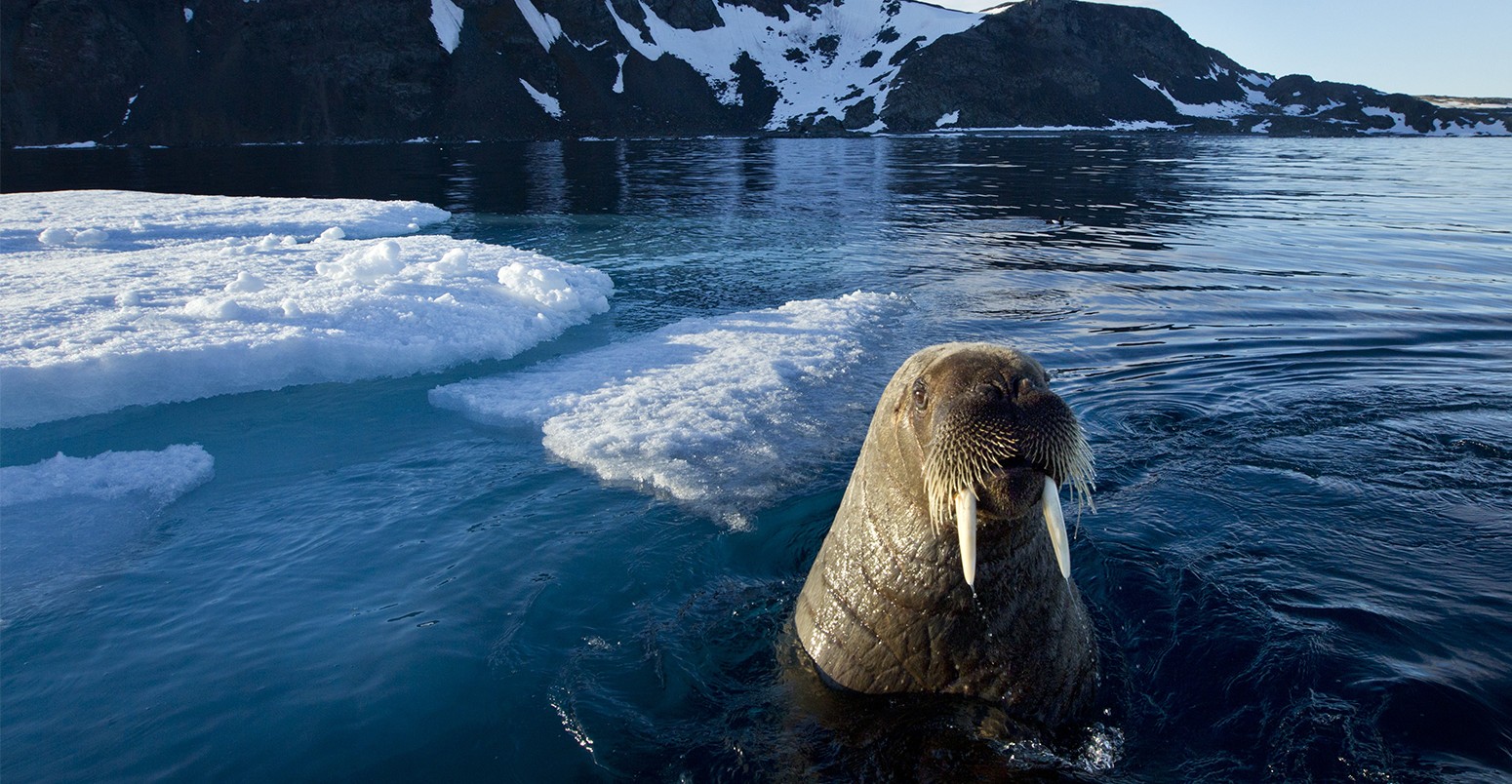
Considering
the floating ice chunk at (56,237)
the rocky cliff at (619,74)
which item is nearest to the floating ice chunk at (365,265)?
the floating ice chunk at (56,237)

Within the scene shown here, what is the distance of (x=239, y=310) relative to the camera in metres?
10.1

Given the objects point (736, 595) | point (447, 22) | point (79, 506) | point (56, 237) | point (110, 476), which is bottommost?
point (736, 595)

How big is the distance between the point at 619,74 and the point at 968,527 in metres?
110

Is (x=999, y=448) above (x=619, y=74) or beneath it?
beneath

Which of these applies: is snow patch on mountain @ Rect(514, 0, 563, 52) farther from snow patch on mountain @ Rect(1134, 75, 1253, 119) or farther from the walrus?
the walrus

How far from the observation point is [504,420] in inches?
328

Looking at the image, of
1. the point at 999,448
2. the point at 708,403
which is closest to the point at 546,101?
the point at 708,403

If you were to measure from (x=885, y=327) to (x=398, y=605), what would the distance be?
26.2 feet

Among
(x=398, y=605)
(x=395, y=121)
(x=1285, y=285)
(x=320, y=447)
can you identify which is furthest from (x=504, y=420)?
(x=395, y=121)

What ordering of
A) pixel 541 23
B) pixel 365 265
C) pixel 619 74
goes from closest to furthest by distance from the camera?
pixel 365 265 < pixel 541 23 < pixel 619 74

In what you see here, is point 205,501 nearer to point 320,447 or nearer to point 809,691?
point 320,447

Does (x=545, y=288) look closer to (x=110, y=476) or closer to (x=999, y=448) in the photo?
(x=110, y=476)

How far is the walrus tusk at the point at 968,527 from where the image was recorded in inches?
130

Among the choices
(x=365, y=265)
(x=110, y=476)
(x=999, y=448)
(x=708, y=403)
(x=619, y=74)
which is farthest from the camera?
(x=619, y=74)
